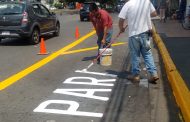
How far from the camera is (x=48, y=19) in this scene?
1723 cm

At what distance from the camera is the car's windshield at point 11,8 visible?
15.5 meters

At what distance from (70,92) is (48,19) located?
32.4ft

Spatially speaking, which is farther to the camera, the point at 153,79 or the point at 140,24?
the point at 153,79

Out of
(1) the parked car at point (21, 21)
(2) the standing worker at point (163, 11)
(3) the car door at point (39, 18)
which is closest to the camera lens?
(1) the parked car at point (21, 21)

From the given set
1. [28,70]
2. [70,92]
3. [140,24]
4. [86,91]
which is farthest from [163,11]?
[70,92]

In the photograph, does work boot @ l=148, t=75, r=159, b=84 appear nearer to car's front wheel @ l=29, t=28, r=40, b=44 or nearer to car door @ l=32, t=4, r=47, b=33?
car's front wheel @ l=29, t=28, r=40, b=44

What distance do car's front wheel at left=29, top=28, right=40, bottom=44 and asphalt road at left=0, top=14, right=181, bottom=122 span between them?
3.00m

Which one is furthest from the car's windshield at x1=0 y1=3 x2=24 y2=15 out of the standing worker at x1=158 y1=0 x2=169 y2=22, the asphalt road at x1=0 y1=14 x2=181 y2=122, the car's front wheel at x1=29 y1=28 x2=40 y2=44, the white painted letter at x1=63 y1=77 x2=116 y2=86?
the standing worker at x1=158 y1=0 x2=169 y2=22

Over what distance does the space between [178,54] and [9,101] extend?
640 centimetres

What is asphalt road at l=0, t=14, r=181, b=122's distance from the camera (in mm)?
6312

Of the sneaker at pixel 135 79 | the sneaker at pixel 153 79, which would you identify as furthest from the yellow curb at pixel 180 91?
the sneaker at pixel 135 79

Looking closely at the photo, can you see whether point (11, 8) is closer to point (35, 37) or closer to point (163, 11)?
point (35, 37)

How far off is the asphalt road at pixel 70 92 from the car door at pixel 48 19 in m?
4.68

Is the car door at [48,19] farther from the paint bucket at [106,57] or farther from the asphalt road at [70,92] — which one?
the paint bucket at [106,57]
